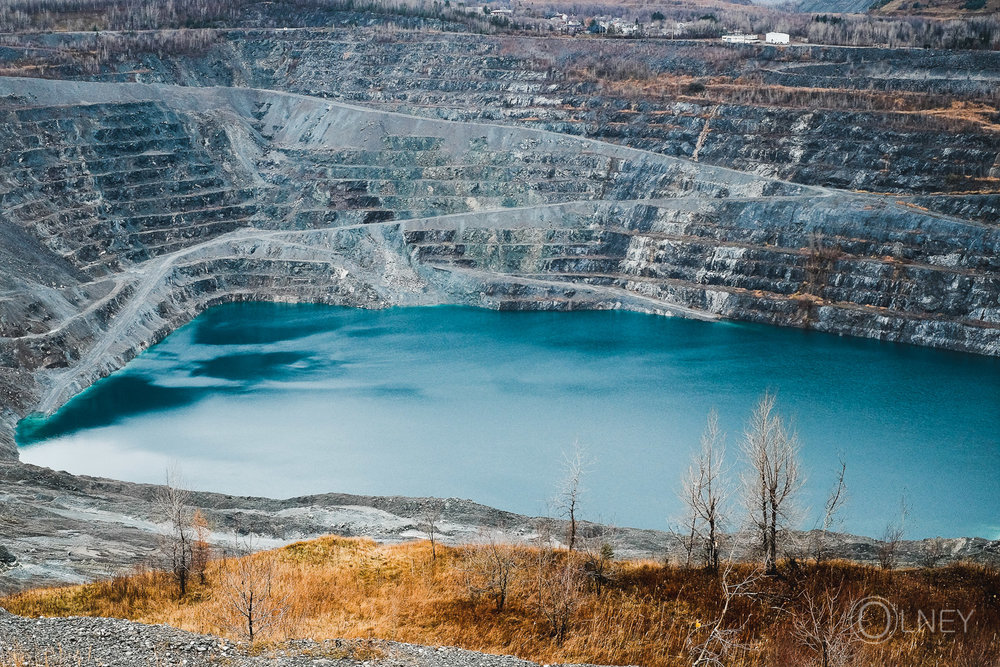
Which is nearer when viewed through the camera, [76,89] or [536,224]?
[536,224]

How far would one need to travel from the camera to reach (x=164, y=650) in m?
27.3

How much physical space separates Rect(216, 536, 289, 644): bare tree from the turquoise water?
79.0 ft

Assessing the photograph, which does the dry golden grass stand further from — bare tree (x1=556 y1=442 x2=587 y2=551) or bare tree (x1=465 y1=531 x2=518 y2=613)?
bare tree (x1=556 y1=442 x2=587 y2=551)

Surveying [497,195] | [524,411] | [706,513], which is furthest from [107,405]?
[706,513]

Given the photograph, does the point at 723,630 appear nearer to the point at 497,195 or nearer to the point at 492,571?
the point at 492,571

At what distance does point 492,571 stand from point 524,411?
38012 millimetres

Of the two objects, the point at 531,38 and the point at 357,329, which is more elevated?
the point at 531,38

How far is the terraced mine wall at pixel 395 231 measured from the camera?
86938 millimetres

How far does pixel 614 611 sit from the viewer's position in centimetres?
3344

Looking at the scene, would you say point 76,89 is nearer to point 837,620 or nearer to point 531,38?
point 531,38

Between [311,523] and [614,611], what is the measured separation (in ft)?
76.6

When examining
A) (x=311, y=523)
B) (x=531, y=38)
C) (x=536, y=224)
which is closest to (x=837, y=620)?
(x=311, y=523)

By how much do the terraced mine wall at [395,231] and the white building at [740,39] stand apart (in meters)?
32.9

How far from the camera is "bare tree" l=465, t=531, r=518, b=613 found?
113 feet
